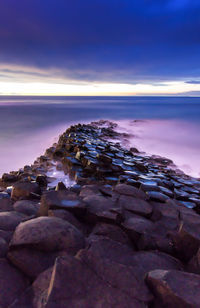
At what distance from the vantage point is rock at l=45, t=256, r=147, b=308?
4.17 ft

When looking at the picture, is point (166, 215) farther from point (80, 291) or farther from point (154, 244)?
point (80, 291)

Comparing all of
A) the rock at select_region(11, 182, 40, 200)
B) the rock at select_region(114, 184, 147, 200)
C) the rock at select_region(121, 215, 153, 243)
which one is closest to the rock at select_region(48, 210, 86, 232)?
the rock at select_region(121, 215, 153, 243)

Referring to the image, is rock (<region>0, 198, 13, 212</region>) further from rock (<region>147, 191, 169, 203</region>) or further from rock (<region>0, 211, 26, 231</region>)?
rock (<region>147, 191, 169, 203</region>)

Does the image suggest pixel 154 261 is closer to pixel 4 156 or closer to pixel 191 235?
pixel 191 235

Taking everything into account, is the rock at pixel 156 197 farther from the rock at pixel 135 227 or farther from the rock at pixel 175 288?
the rock at pixel 175 288

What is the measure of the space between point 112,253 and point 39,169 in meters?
4.37

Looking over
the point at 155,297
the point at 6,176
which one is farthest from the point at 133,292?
the point at 6,176

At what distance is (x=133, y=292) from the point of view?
1344 mm

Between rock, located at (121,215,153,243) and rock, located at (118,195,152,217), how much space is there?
17 centimetres

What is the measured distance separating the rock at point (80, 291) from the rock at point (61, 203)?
36.3 inches

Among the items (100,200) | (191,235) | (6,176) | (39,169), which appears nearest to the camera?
(191,235)

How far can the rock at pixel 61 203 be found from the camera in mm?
2354

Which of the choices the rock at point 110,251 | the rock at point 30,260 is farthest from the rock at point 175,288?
the rock at point 30,260

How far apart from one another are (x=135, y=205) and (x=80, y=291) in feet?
5.04
